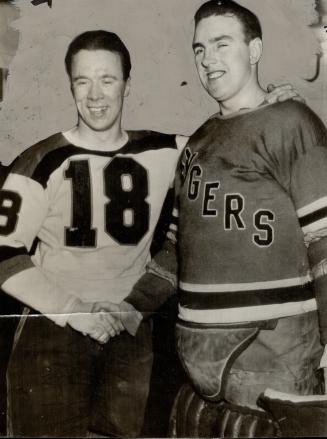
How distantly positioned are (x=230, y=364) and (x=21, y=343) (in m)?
0.59

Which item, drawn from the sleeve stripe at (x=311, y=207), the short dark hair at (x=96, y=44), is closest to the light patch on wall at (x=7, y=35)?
the short dark hair at (x=96, y=44)

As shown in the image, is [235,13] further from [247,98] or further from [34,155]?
[34,155]

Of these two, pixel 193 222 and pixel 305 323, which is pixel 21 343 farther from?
pixel 305 323

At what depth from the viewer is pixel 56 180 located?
2045mm

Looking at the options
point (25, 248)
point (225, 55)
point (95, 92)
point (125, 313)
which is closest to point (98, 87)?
point (95, 92)

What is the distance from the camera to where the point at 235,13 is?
6.77 feet

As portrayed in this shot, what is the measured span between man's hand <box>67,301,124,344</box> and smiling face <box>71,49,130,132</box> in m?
0.52

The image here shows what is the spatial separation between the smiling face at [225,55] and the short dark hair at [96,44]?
0.23m

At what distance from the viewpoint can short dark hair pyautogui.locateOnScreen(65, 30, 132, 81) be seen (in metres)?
2.06

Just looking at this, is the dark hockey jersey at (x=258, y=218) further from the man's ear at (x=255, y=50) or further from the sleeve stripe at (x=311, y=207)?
the man's ear at (x=255, y=50)

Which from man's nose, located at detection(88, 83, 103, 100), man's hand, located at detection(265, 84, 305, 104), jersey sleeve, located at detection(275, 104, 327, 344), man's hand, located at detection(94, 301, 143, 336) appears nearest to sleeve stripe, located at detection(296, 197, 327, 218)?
jersey sleeve, located at detection(275, 104, 327, 344)

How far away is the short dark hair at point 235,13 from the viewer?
6.76 feet

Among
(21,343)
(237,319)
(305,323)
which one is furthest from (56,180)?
(305,323)

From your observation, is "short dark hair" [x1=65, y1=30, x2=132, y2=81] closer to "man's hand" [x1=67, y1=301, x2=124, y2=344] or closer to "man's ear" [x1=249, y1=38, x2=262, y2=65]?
"man's ear" [x1=249, y1=38, x2=262, y2=65]
